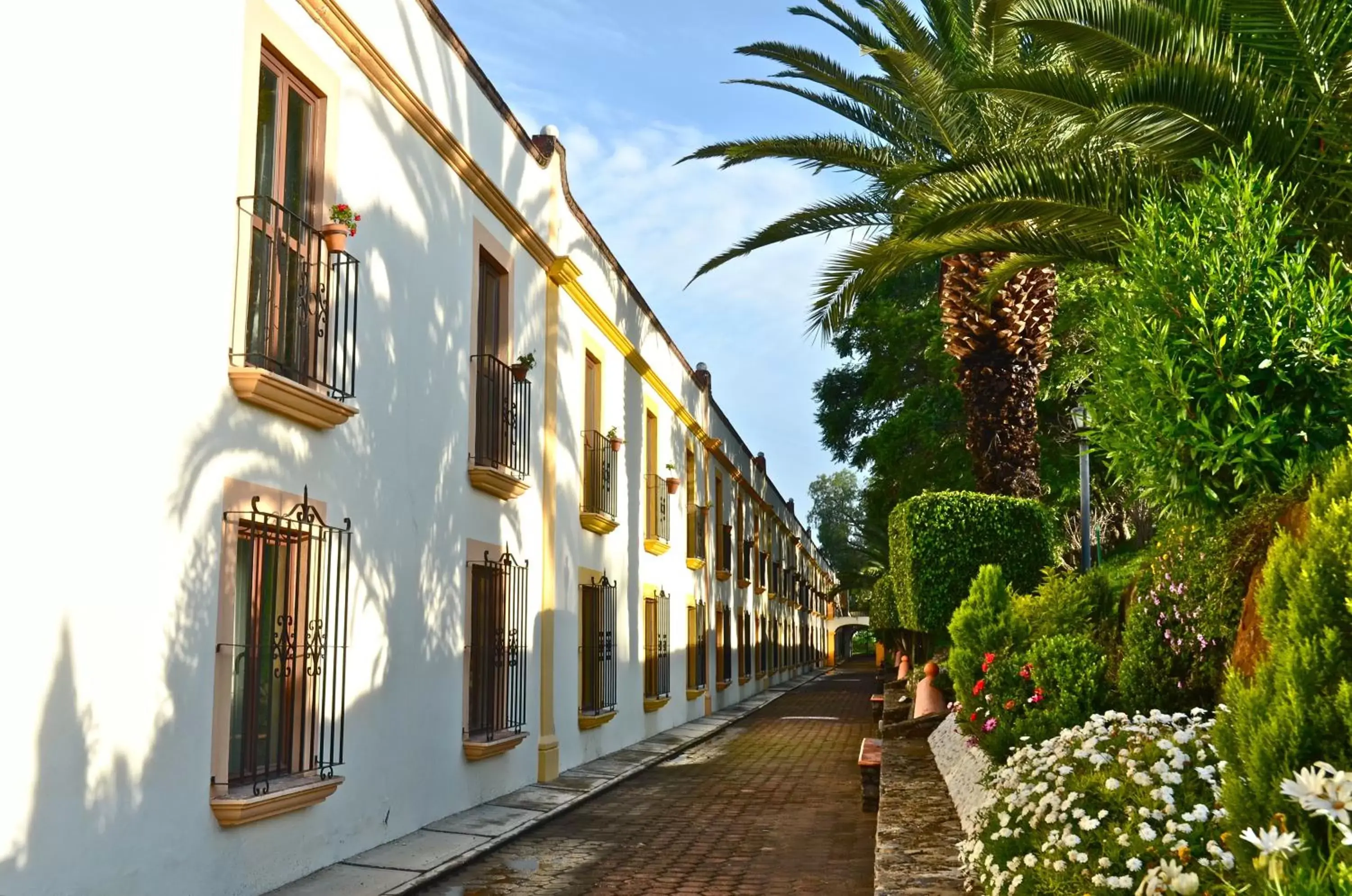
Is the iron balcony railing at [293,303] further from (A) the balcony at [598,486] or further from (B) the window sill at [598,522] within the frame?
(A) the balcony at [598,486]

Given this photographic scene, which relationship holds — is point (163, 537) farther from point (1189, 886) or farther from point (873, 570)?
point (873, 570)

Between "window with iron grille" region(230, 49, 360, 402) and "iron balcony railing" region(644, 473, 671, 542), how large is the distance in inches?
431

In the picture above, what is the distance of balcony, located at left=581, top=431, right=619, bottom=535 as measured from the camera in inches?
594

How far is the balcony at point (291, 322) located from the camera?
278 inches

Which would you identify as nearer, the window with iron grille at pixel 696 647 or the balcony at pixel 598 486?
the balcony at pixel 598 486

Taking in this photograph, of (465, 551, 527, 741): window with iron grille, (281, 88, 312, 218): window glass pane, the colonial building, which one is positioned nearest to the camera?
the colonial building

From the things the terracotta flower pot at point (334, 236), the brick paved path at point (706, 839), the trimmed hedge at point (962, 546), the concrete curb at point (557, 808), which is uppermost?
the terracotta flower pot at point (334, 236)

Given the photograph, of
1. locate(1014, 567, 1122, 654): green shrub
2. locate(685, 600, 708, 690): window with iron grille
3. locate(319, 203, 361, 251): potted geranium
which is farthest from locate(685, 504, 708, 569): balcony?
locate(319, 203, 361, 251): potted geranium

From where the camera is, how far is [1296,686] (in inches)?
145

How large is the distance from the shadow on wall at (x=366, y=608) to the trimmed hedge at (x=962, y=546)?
552cm

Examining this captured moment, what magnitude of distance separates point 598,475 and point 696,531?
27.1 ft

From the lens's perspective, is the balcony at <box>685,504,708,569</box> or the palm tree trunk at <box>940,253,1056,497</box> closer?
the palm tree trunk at <box>940,253,1056,497</box>

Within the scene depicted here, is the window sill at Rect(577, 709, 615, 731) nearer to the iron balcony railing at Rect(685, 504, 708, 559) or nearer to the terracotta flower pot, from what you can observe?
the terracotta flower pot

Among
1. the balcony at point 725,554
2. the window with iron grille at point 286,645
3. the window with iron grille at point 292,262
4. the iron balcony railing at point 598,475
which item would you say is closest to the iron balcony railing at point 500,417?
the window with iron grille at point 292,262
